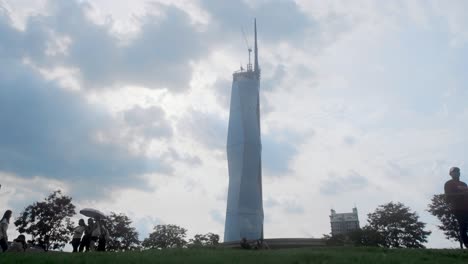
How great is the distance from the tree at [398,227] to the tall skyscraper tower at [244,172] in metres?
50.4

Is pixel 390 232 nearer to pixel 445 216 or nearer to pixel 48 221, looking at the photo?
pixel 445 216

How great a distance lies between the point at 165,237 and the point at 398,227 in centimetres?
3491

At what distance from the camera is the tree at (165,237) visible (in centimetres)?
6994

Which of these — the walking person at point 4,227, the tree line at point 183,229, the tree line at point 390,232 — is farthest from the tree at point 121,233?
the walking person at point 4,227

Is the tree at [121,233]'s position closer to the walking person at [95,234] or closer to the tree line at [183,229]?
the tree line at [183,229]

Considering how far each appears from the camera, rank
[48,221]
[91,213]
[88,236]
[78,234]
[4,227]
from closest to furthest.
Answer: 1. [4,227]
2. [88,236]
3. [78,234]
4. [91,213]
5. [48,221]

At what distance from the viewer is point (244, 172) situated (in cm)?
11425

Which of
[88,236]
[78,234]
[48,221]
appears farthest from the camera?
[48,221]

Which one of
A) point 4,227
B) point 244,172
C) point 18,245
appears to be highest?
point 244,172

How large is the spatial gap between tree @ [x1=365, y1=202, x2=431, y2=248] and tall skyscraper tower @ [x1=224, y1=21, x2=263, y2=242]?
165 feet

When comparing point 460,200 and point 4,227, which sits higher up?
point 460,200

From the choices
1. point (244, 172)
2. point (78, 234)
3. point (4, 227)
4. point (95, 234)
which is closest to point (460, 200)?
point (95, 234)

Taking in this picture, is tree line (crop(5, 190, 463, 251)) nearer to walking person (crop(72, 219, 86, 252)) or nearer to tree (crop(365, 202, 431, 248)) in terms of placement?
tree (crop(365, 202, 431, 248))

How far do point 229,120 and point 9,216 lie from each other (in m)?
102
